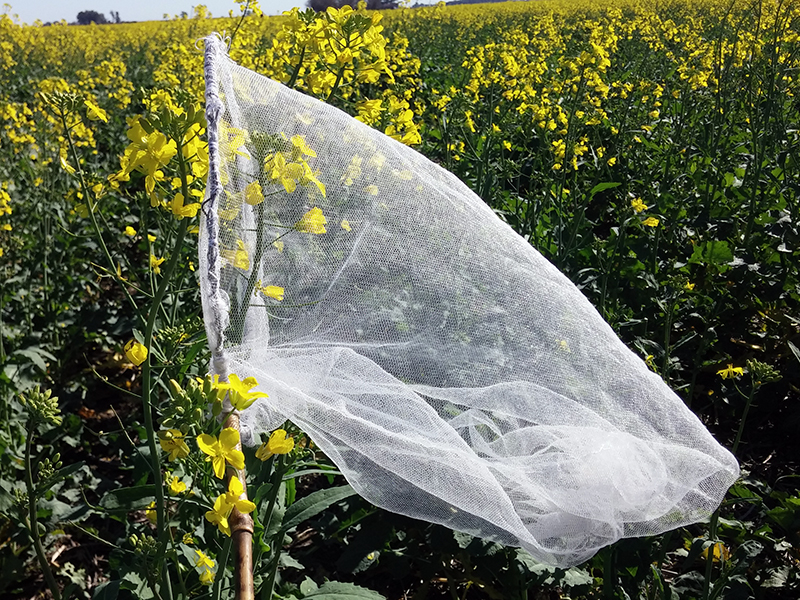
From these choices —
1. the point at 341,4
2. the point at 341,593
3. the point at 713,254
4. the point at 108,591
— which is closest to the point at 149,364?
the point at 108,591

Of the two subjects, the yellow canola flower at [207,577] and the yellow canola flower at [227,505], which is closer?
the yellow canola flower at [227,505]

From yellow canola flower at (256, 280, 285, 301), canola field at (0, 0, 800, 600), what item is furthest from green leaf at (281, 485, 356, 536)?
yellow canola flower at (256, 280, 285, 301)

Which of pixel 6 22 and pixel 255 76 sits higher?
pixel 6 22

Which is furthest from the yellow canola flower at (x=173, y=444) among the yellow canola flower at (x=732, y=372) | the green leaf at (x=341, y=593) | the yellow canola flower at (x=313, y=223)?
the yellow canola flower at (x=732, y=372)

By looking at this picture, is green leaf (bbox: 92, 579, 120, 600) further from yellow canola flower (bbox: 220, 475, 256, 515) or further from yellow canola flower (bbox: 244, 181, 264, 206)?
yellow canola flower (bbox: 244, 181, 264, 206)

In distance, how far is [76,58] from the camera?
440 inches

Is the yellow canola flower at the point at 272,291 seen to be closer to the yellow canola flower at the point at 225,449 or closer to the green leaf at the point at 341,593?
the yellow canola flower at the point at 225,449

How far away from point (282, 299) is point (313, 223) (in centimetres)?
14

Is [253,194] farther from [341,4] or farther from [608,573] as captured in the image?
[341,4]

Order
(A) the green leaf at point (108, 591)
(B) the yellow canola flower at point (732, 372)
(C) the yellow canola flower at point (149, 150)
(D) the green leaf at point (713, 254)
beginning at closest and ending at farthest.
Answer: (C) the yellow canola flower at point (149, 150) < (A) the green leaf at point (108, 591) < (B) the yellow canola flower at point (732, 372) < (D) the green leaf at point (713, 254)

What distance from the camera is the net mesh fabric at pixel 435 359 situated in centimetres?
106

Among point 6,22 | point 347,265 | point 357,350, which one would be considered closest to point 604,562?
point 357,350

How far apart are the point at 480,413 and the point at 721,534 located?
39.7 inches

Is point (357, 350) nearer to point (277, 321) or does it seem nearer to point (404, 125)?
point (277, 321)
